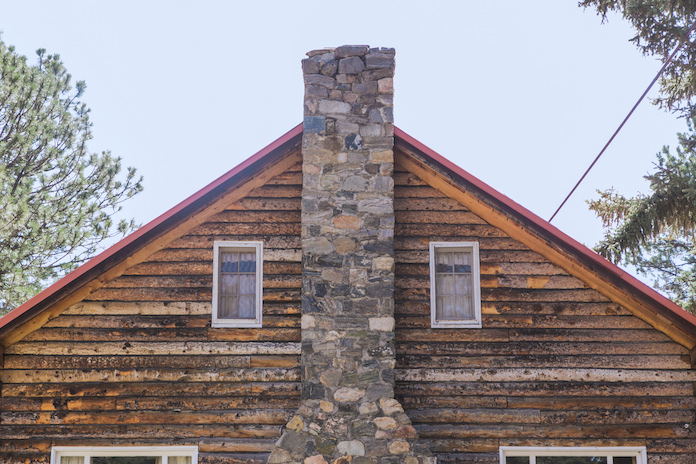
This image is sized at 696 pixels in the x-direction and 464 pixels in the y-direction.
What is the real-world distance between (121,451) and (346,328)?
11.7 feet

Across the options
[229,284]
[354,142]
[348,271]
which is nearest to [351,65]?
[354,142]

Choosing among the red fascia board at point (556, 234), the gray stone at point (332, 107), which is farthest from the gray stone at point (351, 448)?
the gray stone at point (332, 107)

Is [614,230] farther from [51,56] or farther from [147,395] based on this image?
[51,56]

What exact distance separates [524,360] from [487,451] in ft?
4.51

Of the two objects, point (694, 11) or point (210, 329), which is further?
point (694, 11)

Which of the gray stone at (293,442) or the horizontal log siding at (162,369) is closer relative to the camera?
the gray stone at (293,442)

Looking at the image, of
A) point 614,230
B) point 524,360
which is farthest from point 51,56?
point 524,360

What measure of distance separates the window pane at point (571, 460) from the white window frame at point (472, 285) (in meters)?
2.02

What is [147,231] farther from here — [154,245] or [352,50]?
[352,50]

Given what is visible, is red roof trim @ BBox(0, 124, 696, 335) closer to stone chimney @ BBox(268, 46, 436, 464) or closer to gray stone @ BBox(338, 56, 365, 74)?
stone chimney @ BBox(268, 46, 436, 464)

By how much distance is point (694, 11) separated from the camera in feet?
50.3

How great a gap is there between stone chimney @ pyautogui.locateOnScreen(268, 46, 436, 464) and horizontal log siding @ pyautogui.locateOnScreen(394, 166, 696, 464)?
59 cm

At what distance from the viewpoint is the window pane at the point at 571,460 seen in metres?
10.3

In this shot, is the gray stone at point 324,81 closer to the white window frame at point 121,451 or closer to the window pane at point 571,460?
the white window frame at point 121,451
